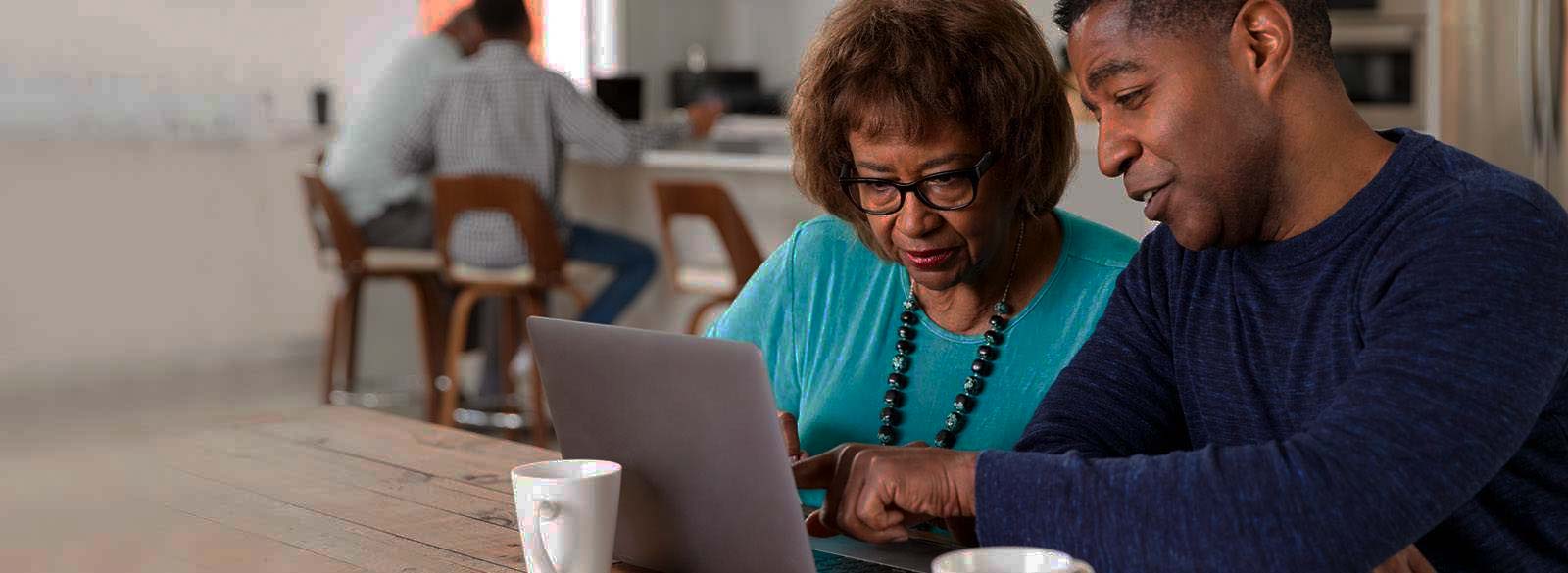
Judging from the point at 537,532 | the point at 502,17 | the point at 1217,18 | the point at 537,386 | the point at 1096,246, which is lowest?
the point at 537,386

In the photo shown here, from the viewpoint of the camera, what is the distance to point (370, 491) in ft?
4.61

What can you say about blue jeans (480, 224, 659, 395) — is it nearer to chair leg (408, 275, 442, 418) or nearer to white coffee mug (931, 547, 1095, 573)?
chair leg (408, 275, 442, 418)

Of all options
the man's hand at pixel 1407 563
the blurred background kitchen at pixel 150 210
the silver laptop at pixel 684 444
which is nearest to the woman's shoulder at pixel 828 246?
the silver laptop at pixel 684 444

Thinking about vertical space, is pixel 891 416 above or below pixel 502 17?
below

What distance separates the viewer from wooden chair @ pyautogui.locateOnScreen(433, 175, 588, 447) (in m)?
3.93

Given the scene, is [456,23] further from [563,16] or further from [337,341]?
[563,16]

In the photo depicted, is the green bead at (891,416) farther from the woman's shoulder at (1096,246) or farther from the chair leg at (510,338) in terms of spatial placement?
the chair leg at (510,338)

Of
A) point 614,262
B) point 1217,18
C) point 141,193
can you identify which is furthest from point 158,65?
point 614,262

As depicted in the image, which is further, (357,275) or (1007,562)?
(357,275)

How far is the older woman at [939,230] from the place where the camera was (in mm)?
1407

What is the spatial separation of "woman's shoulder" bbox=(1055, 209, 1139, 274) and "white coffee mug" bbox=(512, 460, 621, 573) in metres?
0.68

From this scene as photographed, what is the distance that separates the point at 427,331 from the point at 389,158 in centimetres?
63

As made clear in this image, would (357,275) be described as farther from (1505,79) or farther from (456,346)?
(1505,79)

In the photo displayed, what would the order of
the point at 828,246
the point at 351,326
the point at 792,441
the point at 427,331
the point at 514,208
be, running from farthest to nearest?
1. the point at 427,331
2. the point at 351,326
3. the point at 514,208
4. the point at 828,246
5. the point at 792,441
